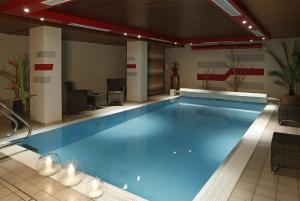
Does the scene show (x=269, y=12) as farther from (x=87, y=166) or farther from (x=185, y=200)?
(x=87, y=166)

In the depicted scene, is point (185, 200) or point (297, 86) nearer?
point (185, 200)

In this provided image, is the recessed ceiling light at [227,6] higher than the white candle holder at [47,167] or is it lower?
higher

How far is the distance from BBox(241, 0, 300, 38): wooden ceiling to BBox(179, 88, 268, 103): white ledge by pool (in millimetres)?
3851

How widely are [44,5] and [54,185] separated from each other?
124 inches

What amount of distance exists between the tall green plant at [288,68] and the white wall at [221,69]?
332 mm

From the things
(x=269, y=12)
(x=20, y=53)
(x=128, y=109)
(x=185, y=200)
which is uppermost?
(x=269, y=12)

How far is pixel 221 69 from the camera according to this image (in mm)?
12328

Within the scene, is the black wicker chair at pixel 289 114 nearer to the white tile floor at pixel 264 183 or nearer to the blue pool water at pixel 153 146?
the blue pool water at pixel 153 146

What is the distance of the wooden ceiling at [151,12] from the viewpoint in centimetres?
495

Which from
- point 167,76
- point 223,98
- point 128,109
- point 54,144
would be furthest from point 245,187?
point 167,76

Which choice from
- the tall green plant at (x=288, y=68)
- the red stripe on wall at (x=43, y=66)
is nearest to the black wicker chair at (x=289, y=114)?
the tall green plant at (x=288, y=68)

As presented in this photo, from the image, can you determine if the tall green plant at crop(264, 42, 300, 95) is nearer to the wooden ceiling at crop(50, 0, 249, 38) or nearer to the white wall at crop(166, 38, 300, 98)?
the white wall at crop(166, 38, 300, 98)

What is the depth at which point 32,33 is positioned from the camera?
251 inches

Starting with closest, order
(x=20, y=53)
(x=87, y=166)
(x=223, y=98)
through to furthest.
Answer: (x=87, y=166), (x=20, y=53), (x=223, y=98)
